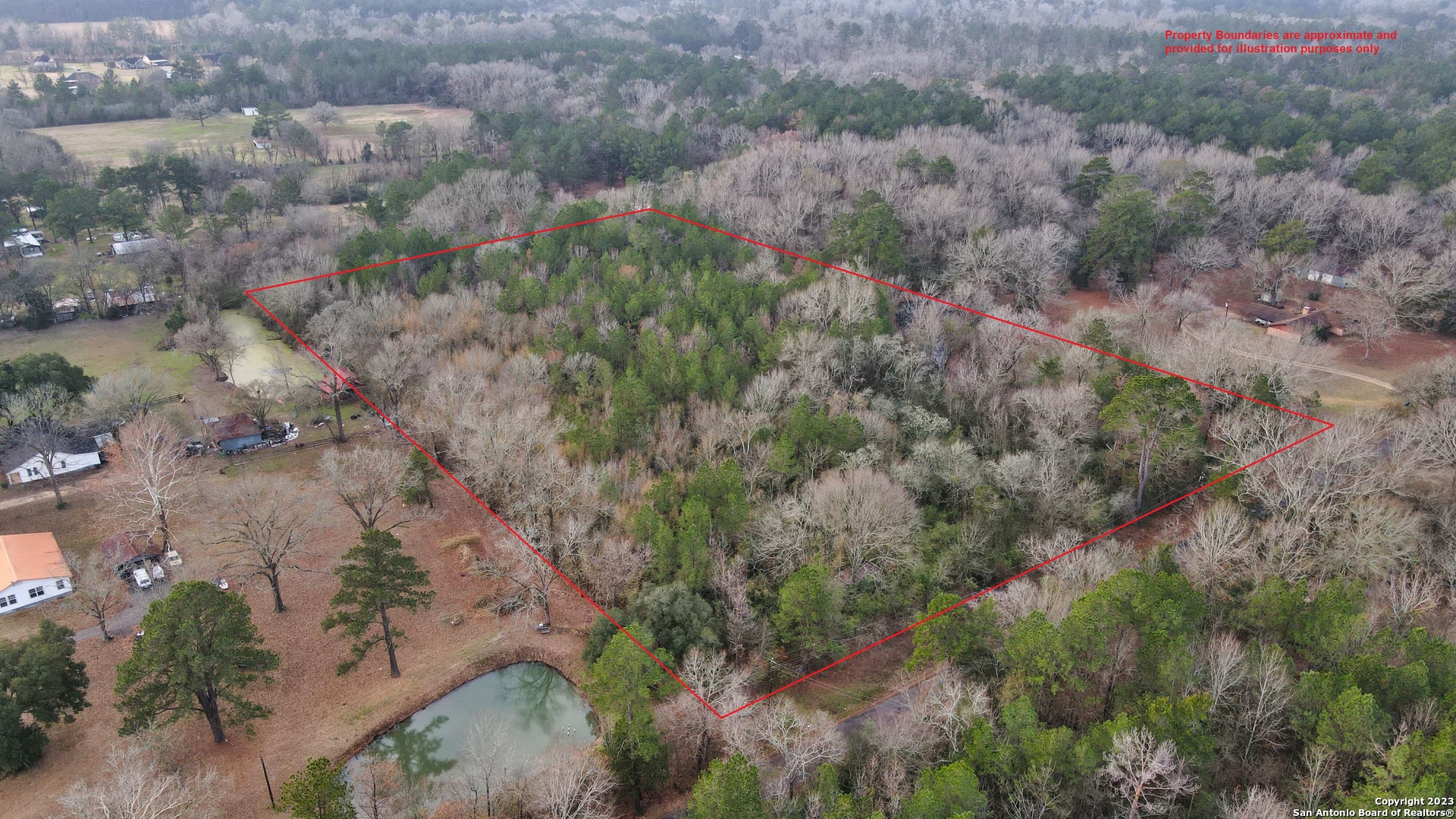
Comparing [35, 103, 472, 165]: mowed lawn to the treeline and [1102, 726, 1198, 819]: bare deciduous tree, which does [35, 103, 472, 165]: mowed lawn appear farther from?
[1102, 726, 1198, 819]: bare deciduous tree

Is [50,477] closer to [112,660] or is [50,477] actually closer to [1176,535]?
[112,660]

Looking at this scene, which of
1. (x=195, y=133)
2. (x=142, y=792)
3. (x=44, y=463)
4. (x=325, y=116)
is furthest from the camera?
(x=325, y=116)

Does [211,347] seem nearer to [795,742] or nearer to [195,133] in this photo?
[795,742]

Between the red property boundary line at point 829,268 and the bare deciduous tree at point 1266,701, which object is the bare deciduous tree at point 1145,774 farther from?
the red property boundary line at point 829,268

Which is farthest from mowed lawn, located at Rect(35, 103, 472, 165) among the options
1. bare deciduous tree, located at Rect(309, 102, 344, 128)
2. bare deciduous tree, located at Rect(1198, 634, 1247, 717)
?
bare deciduous tree, located at Rect(1198, 634, 1247, 717)

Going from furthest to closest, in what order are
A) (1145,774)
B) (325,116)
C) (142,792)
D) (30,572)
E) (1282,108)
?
(325,116) → (1282,108) → (30,572) → (142,792) → (1145,774)

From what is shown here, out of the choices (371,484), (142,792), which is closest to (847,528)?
(371,484)
